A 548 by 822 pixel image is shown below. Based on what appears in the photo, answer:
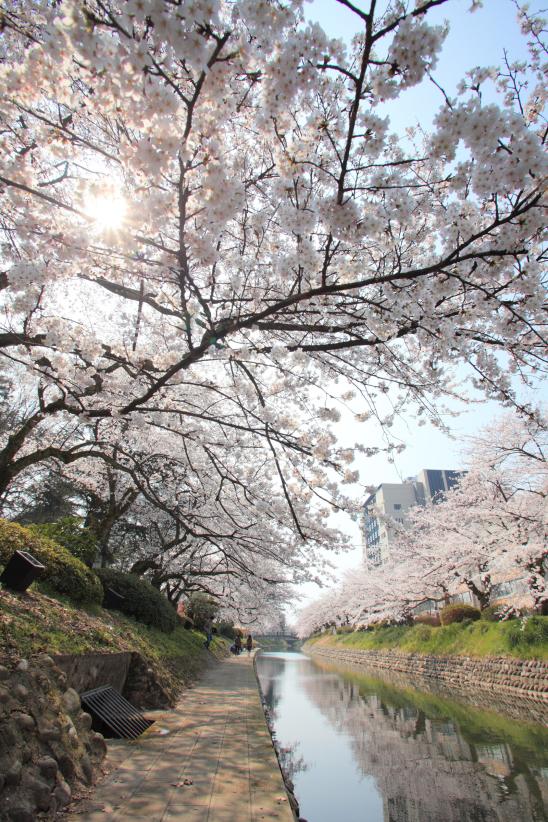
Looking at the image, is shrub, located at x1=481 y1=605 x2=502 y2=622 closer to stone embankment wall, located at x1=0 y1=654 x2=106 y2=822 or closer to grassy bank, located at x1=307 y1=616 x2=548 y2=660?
grassy bank, located at x1=307 y1=616 x2=548 y2=660

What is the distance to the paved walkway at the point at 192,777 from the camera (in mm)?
2953

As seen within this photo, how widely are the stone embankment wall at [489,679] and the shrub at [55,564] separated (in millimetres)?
9297

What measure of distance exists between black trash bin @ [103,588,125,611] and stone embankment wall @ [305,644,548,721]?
877 cm

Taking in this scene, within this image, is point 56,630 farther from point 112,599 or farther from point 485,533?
point 485,533

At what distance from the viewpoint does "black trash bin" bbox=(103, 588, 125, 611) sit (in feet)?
28.9

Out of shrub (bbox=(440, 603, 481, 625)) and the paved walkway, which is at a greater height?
shrub (bbox=(440, 603, 481, 625))

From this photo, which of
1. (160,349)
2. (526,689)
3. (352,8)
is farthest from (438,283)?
(526,689)

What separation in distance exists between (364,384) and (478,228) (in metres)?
2.06

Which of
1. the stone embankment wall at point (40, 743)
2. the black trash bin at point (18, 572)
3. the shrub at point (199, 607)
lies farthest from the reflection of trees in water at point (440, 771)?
the shrub at point (199, 607)

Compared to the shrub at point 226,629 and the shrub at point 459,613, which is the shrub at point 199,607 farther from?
the shrub at point 226,629

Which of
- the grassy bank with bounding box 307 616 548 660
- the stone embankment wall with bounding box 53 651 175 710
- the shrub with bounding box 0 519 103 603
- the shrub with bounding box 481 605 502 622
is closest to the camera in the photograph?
the stone embankment wall with bounding box 53 651 175 710

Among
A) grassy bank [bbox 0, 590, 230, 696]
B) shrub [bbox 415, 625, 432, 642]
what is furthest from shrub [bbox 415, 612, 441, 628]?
grassy bank [bbox 0, 590, 230, 696]

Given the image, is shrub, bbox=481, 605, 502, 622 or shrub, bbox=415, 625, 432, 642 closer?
shrub, bbox=481, 605, 502, 622

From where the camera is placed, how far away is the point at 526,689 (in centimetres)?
1173
